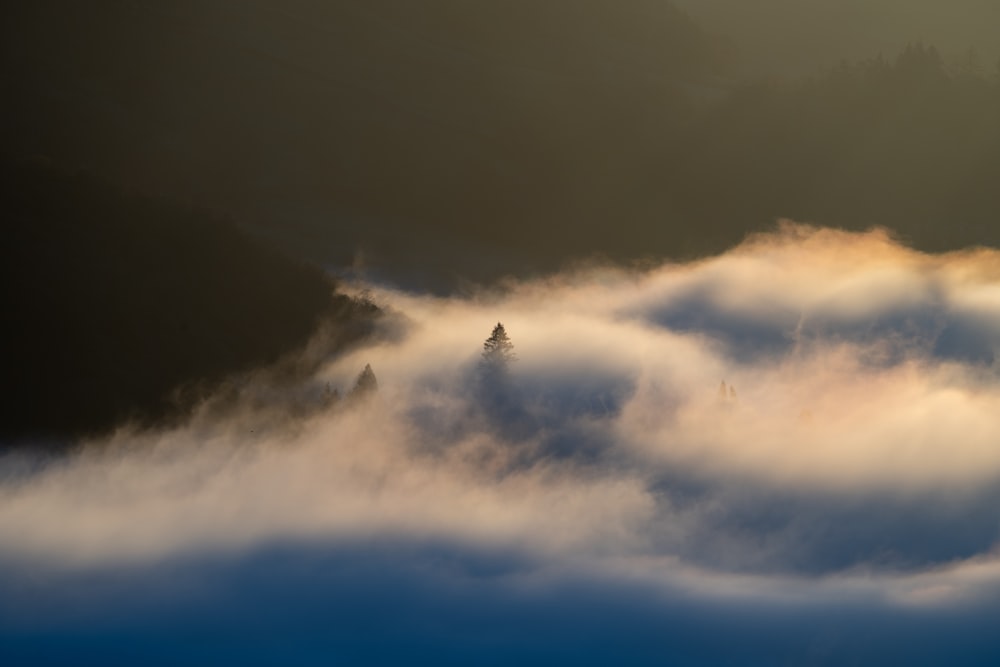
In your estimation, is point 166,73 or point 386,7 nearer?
point 166,73

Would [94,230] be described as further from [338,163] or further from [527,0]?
[527,0]

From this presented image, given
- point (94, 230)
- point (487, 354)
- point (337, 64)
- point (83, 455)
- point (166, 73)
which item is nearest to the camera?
point (83, 455)

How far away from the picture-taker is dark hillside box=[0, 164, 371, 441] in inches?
1750

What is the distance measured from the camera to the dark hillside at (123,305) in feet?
146

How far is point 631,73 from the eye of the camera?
84.5 m

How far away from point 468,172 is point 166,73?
20.6 m

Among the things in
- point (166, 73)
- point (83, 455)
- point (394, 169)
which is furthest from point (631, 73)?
point (83, 455)

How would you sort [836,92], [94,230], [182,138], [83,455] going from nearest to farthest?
1. [83,455]
2. [94,230]
3. [182,138]
4. [836,92]

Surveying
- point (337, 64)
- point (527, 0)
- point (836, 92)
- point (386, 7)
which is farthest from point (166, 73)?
point (836, 92)

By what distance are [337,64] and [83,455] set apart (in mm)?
41577

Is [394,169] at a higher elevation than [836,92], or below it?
below

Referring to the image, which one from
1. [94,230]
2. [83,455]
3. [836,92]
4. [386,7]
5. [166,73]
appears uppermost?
[386,7]

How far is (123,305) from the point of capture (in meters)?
47.5

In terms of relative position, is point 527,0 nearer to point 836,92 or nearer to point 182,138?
point 836,92
